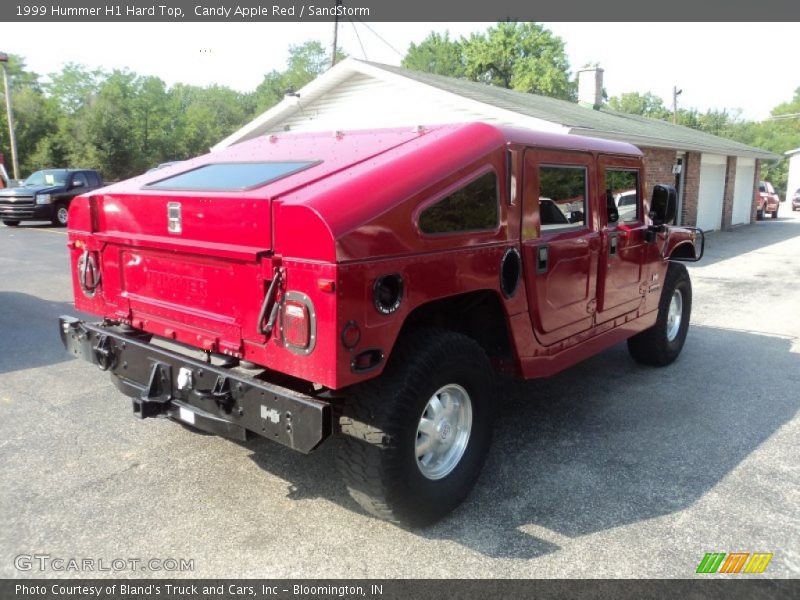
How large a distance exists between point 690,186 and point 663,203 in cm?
1562

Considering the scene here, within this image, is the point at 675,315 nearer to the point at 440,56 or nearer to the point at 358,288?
the point at 358,288

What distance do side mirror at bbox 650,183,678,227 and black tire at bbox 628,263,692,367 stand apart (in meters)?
0.84

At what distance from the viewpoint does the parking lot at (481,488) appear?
2.92 meters

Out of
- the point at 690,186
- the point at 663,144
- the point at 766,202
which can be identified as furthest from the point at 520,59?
the point at 663,144

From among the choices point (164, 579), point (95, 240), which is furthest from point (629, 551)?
point (95, 240)

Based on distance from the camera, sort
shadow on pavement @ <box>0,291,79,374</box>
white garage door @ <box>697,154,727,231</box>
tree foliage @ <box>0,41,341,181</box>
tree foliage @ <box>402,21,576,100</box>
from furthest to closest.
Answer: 1. tree foliage @ <box>402,21,576,100</box>
2. tree foliage @ <box>0,41,341,181</box>
3. white garage door @ <box>697,154,727,231</box>
4. shadow on pavement @ <box>0,291,79,374</box>

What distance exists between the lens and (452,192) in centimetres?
310

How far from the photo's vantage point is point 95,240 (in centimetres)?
368

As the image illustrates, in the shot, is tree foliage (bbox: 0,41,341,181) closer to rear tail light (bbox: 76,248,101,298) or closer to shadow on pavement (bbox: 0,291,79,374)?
shadow on pavement (bbox: 0,291,79,374)

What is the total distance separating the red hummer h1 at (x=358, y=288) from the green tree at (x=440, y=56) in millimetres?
56466

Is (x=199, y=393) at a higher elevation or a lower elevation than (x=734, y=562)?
higher

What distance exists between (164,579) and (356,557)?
33.4 inches

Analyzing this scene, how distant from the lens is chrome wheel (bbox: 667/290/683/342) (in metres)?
5.94

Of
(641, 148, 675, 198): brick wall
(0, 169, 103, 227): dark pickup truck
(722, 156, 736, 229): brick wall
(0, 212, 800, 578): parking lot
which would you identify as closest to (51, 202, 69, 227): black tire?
(0, 169, 103, 227): dark pickup truck
